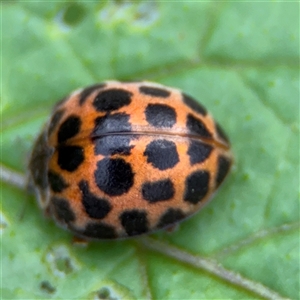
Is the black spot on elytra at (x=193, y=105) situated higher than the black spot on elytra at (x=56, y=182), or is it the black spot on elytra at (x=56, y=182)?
the black spot on elytra at (x=193, y=105)

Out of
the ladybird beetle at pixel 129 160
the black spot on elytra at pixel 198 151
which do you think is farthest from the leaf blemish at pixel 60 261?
the black spot on elytra at pixel 198 151

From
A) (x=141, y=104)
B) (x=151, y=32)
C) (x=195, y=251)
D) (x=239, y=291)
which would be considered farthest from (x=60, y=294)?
(x=151, y=32)

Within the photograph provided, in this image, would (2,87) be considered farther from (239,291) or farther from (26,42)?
(239,291)

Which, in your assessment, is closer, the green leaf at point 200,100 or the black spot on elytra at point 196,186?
the black spot on elytra at point 196,186

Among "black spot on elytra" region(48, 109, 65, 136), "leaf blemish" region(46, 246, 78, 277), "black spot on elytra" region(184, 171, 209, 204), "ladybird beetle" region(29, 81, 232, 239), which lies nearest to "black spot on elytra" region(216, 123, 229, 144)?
"ladybird beetle" region(29, 81, 232, 239)

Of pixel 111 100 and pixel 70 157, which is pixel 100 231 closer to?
pixel 70 157

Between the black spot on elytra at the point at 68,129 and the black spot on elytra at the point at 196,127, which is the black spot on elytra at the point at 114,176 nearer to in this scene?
the black spot on elytra at the point at 68,129
